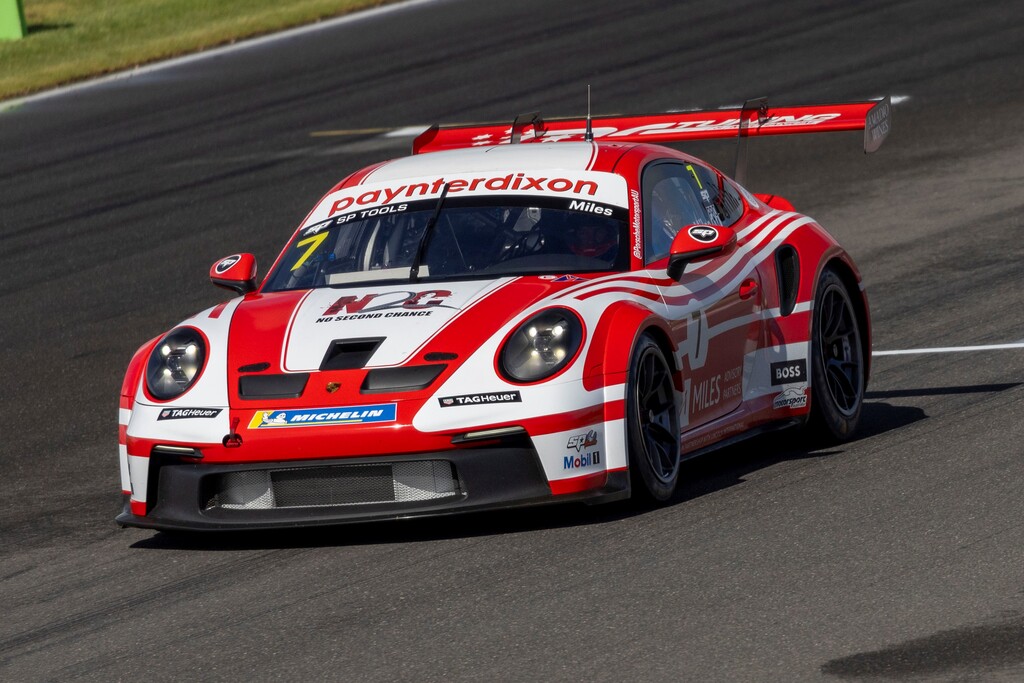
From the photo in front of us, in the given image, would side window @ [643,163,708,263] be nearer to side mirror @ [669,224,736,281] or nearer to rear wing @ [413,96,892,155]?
side mirror @ [669,224,736,281]

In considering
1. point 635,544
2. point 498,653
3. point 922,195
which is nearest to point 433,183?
point 635,544

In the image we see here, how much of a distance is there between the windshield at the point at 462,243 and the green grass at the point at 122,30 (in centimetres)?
1335

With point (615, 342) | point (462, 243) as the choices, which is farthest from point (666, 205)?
point (615, 342)

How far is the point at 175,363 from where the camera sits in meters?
6.77

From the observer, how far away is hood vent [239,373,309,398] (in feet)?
21.1

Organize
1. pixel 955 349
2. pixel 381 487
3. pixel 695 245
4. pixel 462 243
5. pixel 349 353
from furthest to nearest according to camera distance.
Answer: pixel 955 349, pixel 462 243, pixel 695 245, pixel 349 353, pixel 381 487

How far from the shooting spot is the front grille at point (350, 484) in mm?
6297

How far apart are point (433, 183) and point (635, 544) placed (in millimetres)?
2224

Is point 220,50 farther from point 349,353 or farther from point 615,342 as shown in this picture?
point 615,342

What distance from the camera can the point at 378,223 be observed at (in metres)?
7.67

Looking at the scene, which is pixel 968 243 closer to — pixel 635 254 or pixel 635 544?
pixel 635 254

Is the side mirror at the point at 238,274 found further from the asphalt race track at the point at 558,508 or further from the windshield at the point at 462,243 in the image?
the asphalt race track at the point at 558,508

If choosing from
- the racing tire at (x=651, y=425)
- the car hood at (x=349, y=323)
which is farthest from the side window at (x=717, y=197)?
the car hood at (x=349, y=323)

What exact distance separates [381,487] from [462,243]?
1.44m
